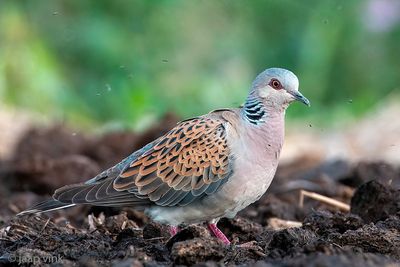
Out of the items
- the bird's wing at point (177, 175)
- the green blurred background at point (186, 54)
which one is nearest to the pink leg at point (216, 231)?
the bird's wing at point (177, 175)

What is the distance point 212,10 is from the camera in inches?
517

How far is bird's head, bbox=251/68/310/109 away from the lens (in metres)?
5.67

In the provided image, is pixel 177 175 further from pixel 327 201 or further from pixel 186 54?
pixel 186 54

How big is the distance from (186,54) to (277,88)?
7397mm

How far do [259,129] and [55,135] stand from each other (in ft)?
15.0

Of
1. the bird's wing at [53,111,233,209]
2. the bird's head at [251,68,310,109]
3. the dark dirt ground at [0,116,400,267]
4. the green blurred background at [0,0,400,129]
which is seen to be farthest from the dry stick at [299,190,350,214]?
the green blurred background at [0,0,400,129]

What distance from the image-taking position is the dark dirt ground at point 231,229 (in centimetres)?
422

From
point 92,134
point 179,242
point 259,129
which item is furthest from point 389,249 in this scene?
point 92,134

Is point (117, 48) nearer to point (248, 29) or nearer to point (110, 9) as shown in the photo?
point (110, 9)

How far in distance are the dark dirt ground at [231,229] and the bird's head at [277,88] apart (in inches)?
25.8

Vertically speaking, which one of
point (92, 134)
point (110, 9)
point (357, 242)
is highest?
point (357, 242)

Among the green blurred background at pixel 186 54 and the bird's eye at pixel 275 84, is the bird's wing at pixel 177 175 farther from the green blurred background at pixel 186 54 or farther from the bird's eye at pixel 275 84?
the green blurred background at pixel 186 54

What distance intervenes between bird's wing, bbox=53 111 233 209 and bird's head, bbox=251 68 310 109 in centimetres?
31

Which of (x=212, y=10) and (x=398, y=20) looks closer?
(x=398, y=20)
